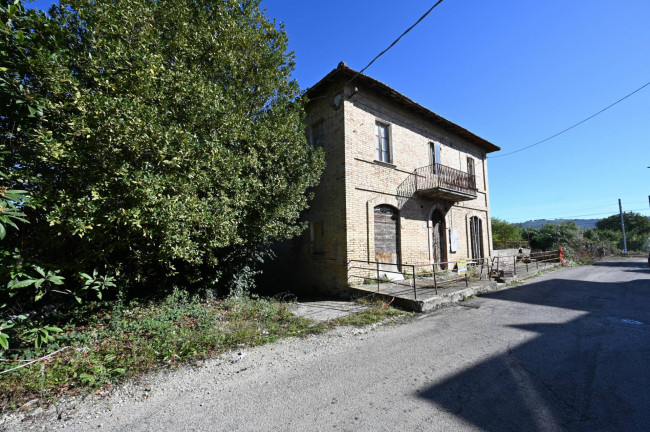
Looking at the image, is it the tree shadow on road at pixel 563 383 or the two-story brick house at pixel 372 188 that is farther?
the two-story brick house at pixel 372 188

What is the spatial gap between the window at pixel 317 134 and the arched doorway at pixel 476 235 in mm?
9178

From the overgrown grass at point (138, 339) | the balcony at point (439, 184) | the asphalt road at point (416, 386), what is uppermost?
the balcony at point (439, 184)

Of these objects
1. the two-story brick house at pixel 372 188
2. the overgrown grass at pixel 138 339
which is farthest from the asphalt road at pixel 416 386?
the two-story brick house at pixel 372 188

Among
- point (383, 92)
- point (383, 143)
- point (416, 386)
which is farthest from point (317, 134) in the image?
point (416, 386)

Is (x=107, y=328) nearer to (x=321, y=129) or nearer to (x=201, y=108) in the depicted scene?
(x=201, y=108)

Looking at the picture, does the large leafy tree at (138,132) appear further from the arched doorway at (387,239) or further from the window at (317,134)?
the arched doorway at (387,239)

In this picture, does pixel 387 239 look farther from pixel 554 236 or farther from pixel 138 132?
pixel 554 236

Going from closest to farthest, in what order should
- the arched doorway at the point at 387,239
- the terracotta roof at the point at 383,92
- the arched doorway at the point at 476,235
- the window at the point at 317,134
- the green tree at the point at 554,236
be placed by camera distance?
1. the terracotta roof at the point at 383,92
2. the arched doorway at the point at 387,239
3. the window at the point at 317,134
4. the arched doorway at the point at 476,235
5. the green tree at the point at 554,236

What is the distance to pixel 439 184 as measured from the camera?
1111 cm

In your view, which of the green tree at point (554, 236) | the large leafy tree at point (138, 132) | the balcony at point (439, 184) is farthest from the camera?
the green tree at point (554, 236)

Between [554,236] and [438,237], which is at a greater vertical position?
[554,236]

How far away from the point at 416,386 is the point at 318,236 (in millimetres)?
6874

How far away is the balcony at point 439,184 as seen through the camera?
35.2 feet

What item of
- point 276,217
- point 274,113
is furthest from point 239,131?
point 276,217
